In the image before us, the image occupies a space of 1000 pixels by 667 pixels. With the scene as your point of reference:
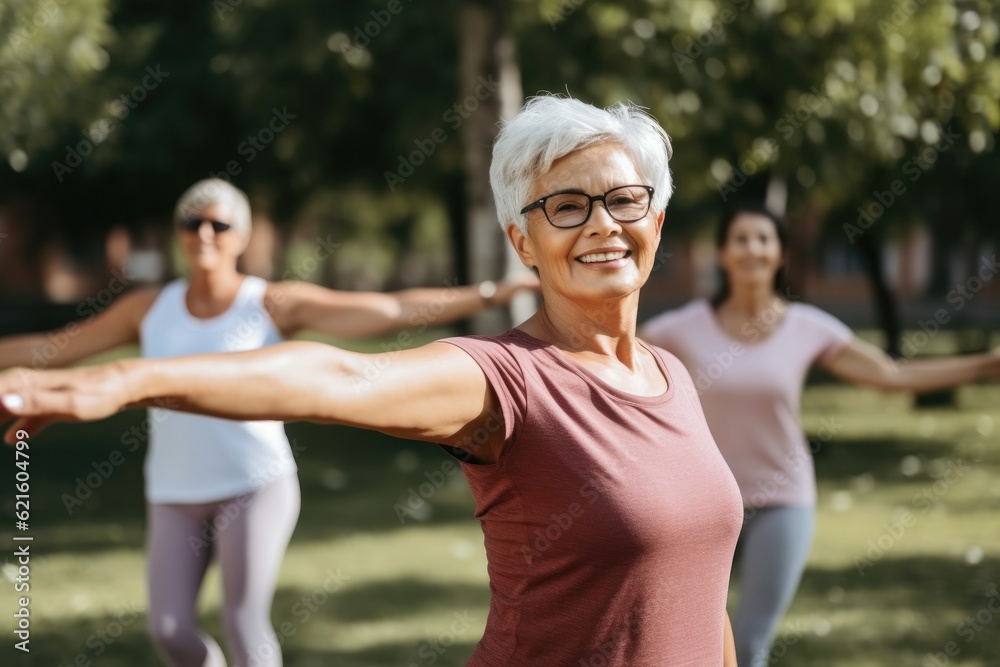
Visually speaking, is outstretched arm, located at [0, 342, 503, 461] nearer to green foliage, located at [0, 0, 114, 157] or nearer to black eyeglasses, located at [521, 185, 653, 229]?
black eyeglasses, located at [521, 185, 653, 229]

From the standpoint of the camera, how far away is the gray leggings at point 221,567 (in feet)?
14.9

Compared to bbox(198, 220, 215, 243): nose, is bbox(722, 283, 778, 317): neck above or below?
below

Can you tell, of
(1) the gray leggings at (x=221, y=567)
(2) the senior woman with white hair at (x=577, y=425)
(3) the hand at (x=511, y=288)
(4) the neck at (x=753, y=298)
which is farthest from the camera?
(3) the hand at (x=511, y=288)

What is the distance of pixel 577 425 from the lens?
7.57ft

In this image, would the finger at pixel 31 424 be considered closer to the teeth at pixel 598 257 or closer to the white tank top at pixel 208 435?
the teeth at pixel 598 257

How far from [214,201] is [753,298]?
2242 millimetres

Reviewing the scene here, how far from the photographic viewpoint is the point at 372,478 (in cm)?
1273

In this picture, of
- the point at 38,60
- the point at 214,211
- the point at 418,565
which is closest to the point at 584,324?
the point at 214,211

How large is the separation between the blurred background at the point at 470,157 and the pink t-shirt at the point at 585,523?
402cm

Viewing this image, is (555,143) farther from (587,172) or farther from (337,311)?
(337,311)

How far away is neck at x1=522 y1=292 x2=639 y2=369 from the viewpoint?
250 cm

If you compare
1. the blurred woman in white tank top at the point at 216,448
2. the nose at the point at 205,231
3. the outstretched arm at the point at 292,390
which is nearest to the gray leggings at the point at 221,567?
the blurred woman in white tank top at the point at 216,448

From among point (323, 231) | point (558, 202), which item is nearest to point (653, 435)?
point (558, 202)

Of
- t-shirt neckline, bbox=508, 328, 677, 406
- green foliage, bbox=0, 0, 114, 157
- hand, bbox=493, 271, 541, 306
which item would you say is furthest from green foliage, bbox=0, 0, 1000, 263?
t-shirt neckline, bbox=508, 328, 677, 406
